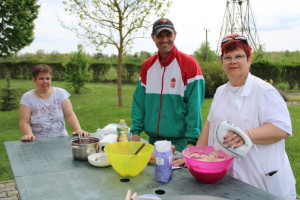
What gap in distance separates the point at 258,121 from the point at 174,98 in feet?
3.24

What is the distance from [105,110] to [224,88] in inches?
307

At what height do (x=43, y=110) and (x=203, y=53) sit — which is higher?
(x=203, y=53)

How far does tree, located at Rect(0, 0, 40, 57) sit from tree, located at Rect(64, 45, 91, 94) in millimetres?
2713

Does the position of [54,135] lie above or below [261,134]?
below

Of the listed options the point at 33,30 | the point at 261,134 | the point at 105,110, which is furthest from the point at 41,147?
the point at 33,30

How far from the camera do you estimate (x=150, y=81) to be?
2850 mm

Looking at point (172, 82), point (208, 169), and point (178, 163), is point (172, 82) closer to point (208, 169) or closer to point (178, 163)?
point (178, 163)

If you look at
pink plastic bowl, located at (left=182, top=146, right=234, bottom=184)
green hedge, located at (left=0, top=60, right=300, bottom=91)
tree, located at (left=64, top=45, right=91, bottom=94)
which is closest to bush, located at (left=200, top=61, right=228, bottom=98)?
green hedge, located at (left=0, top=60, right=300, bottom=91)

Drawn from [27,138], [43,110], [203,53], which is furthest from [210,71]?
[203,53]

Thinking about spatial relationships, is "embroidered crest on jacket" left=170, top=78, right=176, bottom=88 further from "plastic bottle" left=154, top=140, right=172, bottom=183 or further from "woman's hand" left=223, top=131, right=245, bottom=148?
"woman's hand" left=223, top=131, right=245, bottom=148

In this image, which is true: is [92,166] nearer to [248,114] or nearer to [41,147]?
[41,147]

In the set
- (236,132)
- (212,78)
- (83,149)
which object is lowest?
(83,149)

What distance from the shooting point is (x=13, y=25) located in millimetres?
11125

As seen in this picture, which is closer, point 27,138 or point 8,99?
point 27,138
